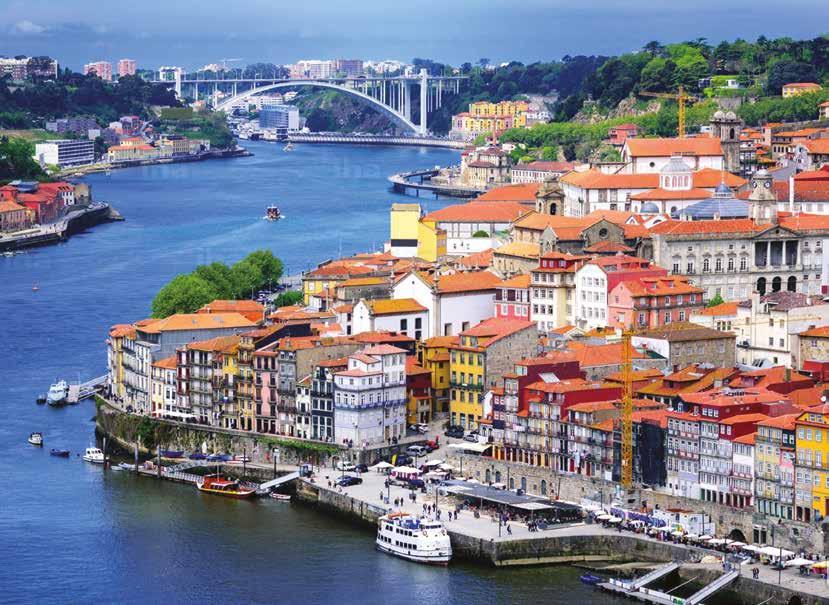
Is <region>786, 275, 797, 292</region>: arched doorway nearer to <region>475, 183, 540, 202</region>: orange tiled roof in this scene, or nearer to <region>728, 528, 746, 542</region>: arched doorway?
<region>475, 183, 540, 202</region>: orange tiled roof

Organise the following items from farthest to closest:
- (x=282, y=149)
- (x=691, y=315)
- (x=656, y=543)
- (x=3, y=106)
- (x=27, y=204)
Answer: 1. (x=282, y=149)
2. (x=3, y=106)
3. (x=27, y=204)
4. (x=691, y=315)
5. (x=656, y=543)

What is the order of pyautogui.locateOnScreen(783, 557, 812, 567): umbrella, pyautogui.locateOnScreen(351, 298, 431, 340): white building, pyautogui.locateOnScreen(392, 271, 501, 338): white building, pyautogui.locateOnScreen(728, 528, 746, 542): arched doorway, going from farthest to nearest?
pyautogui.locateOnScreen(392, 271, 501, 338): white building → pyautogui.locateOnScreen(351, 298, 431, 340): white building → pyautogui.locateOnScreen(728, 528, 746, 542): arched doorway → pyautogui.locateOnScreen(783, 557, 812, 567): umbrella

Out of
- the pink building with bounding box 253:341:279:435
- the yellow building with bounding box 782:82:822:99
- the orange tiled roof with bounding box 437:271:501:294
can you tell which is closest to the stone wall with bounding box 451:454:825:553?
the pink building with bounding box 253:341:279:435

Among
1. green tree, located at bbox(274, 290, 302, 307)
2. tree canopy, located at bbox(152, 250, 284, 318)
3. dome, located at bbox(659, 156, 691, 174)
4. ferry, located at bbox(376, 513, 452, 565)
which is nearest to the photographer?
ferry, located at bbox(376, 513, 452, 565)

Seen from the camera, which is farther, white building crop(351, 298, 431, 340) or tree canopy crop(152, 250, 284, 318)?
tree canopy crop(152, 250, 284, 318)

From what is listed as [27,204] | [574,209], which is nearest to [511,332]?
[574,209]

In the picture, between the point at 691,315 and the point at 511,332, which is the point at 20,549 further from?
the point at 691,315

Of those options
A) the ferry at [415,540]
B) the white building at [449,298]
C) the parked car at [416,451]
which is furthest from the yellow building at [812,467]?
the white building at [449,298]
